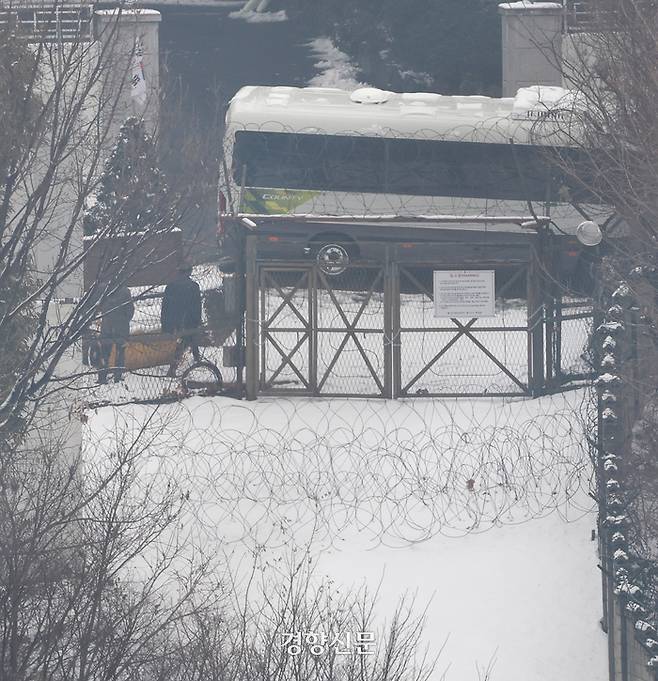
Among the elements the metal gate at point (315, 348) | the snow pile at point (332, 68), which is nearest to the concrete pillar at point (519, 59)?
the snow pile at point (332, 68)

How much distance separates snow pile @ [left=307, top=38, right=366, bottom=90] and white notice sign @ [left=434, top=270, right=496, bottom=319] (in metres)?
19.0

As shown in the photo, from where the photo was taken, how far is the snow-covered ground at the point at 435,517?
384 inches

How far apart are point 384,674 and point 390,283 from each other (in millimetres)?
7152

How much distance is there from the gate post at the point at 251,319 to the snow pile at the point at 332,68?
62.9 ft

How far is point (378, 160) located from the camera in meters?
19.9

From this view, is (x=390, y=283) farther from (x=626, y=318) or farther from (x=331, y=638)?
(x=331, y=638)

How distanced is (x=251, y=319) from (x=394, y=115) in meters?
7.33

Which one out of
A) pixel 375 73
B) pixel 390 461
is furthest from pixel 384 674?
pixel 375 73

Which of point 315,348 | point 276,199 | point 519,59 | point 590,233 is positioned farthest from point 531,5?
point 590,233

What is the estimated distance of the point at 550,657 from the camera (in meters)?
9.52

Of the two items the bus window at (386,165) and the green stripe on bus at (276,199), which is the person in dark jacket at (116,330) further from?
the bus window at (386,165)

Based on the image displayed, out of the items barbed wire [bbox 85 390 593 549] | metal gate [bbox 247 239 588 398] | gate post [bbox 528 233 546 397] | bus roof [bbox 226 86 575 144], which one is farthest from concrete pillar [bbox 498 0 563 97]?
barbed wire [bbox 85 390 593 549]

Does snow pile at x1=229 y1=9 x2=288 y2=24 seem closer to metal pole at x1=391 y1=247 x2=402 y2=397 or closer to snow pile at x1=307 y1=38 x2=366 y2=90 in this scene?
snow pile at x1=307 y1=38 x2=366 y2=90

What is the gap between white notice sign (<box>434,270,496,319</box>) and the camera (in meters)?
13.7
